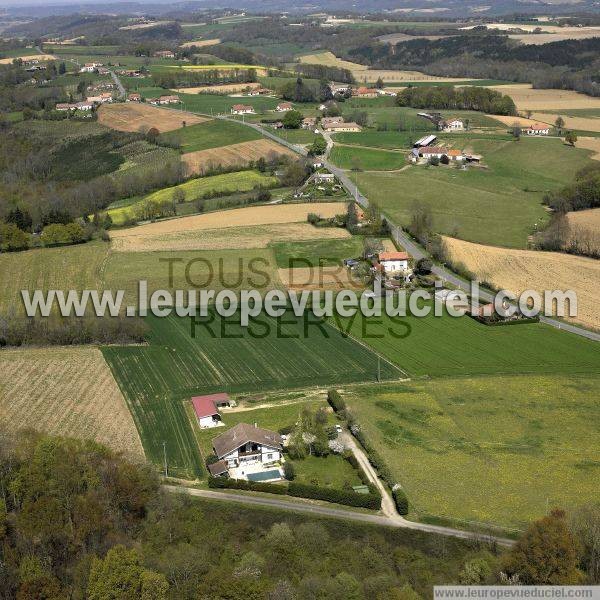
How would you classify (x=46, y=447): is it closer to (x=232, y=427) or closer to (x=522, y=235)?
(x=232, y=427)

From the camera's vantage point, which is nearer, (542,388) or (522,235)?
(542,388)

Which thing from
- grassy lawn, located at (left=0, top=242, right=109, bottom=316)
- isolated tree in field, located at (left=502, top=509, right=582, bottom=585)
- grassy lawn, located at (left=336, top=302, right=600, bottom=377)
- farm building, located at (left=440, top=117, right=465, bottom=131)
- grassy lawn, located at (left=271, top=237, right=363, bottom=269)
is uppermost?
isolated tree in field, located at (left=502, top=509, right=582, bottom=585)

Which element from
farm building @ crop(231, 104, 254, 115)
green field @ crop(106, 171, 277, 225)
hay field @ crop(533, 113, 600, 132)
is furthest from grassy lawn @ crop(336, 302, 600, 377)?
farm building @ crop(231, 104, 254, 115)

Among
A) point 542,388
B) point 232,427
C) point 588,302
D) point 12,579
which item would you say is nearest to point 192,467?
point 232,427

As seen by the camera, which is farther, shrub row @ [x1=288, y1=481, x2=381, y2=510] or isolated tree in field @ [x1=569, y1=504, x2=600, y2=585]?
shrub row @ [x1=288, y1=481, x2=381, y2=510]

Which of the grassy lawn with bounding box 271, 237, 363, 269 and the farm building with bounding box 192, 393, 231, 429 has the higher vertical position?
the farm building with bounding box 192, 393, 231, 429

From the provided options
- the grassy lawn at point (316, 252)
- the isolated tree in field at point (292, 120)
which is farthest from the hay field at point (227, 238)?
the isolated tree in field at point (292, 120)

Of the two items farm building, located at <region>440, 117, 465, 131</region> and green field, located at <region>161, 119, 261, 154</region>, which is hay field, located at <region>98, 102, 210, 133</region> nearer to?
green field, located at <region>161, 119, 261, 154</region>
